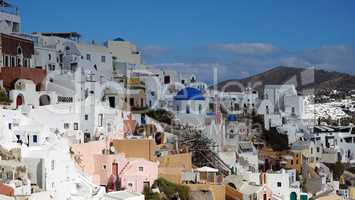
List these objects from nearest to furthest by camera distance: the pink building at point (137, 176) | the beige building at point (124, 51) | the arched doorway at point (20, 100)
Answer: the pink building at point (137, 176) < the arched doorway at point (20, 100) < the beige building at point (124, 51)

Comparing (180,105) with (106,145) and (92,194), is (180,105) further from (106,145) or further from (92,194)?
(92,194)

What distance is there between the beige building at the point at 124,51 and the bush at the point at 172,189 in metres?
20.2

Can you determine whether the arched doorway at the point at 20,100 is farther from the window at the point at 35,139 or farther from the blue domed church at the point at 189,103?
the blue domed church at the point at 189,103

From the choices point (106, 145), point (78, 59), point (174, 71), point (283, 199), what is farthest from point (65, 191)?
point (174, 71)

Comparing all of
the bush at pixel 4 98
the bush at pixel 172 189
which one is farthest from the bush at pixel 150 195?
the bush at pixel 4 98

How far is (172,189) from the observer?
70.9 ft

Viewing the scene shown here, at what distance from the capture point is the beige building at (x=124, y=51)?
1642 inches

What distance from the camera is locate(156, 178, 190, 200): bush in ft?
70.6

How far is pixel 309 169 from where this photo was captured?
109 ft

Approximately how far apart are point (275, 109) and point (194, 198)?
2333 cm

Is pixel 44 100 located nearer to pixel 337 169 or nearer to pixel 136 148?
pixel 136 148

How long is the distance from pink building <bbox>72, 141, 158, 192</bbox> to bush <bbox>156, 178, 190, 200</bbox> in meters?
0.32

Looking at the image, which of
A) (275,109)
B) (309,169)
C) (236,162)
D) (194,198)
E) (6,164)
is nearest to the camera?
(6,164)

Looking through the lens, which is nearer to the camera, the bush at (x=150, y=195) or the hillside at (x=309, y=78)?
the bush at (x=150, y=195)
